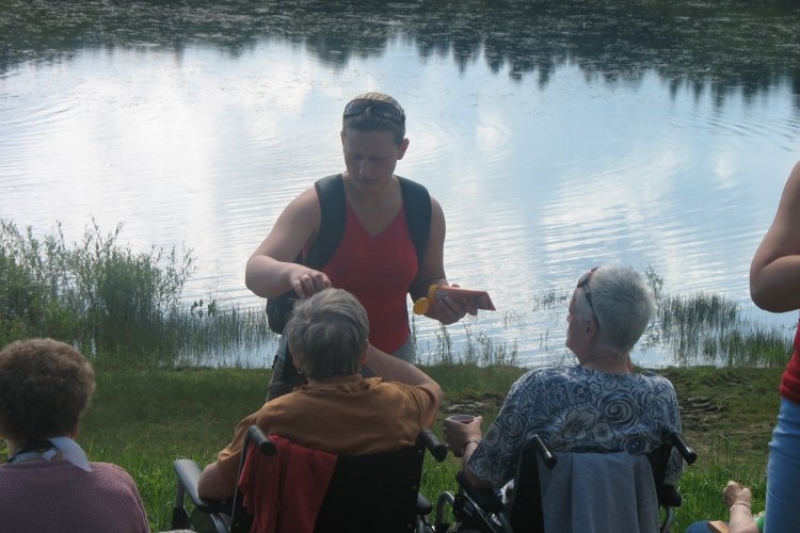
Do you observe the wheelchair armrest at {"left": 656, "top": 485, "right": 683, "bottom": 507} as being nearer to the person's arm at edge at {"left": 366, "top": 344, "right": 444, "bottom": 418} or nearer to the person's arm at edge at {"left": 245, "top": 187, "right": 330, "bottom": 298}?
the person's arm at edge at {"left": 366, "top": 344, "right": 444, "bottom": 418}

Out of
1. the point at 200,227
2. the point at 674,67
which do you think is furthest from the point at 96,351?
the point at 674,67

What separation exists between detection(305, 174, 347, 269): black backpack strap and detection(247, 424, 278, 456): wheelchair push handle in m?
0.82

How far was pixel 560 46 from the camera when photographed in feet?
74.7

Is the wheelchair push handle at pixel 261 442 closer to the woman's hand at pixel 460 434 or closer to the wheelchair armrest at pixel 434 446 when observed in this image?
the wheelchair armrest at pixel 434 446

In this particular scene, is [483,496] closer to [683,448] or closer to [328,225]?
[683,448]

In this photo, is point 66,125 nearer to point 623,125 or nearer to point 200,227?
point 200,227

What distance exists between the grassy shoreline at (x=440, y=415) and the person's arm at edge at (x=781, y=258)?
192cm

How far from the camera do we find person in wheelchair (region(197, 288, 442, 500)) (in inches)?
110

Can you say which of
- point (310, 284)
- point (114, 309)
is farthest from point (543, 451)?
point (114, 309)

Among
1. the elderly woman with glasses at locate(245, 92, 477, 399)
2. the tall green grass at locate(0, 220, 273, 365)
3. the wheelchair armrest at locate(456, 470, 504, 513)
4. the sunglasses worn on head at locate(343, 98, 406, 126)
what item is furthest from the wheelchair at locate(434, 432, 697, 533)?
the tall green grass at locate(0, 220, 273, 365)

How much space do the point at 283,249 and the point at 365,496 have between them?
2.66ft

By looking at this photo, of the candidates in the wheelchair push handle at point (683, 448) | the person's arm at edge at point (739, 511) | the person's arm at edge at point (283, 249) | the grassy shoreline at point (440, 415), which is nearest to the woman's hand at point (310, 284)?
the person's arm at edge at point (283, 249)

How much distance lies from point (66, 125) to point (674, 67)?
10.5 m

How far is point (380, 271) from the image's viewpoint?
347cm
